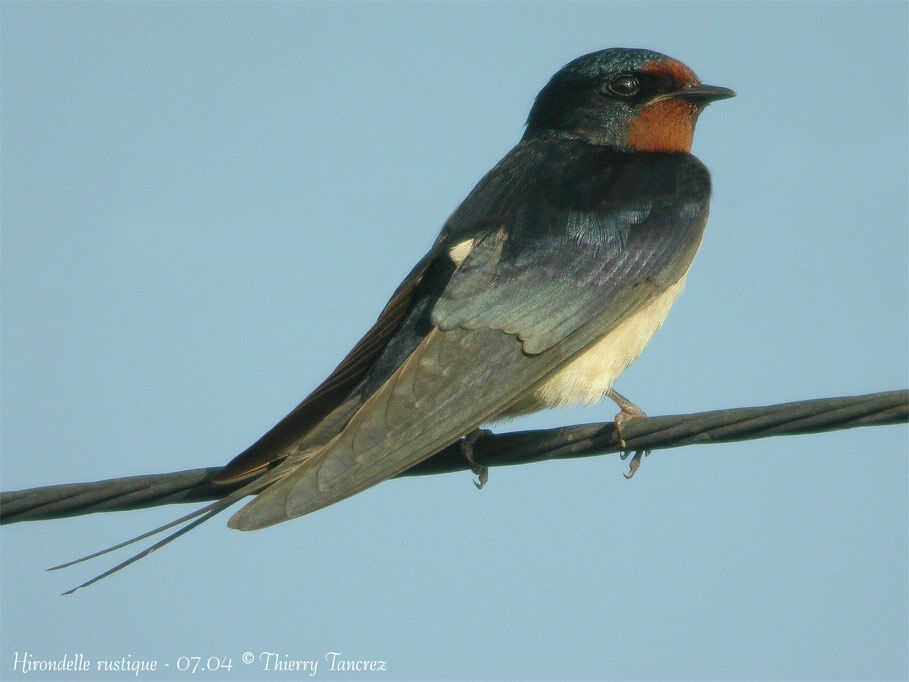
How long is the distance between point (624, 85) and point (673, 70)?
0.22m

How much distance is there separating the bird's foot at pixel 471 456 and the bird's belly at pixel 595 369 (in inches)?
4.5

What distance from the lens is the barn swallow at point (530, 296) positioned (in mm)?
3471

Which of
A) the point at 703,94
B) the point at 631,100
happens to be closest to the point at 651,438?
the point at 631,100

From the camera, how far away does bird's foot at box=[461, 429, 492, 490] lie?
12.6 ft

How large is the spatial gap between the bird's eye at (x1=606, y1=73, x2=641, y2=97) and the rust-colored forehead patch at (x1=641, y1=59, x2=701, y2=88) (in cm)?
6

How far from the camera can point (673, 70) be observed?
516 centimetres

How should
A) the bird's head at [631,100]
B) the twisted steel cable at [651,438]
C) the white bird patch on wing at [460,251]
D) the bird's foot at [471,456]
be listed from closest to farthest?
the twisted steel cable at [651,438] → the bird's foot at [471,456] → the white bird patch on wing at [460,251] → the bird's head at [631,100]

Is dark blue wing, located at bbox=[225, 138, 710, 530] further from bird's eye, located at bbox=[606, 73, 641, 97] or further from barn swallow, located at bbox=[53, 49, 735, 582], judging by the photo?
bird's eye, located at bbox=[606, 73, 641, 97]

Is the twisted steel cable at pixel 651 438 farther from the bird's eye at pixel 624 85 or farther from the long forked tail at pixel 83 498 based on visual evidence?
the bird's eye at pixel 624 85

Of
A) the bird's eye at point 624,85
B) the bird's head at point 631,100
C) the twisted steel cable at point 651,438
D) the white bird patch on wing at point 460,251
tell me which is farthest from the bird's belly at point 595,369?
the bird's eye at point 624,85

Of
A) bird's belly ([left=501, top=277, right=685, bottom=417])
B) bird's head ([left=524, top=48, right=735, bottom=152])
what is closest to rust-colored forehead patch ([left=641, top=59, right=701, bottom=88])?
bird's head ([left=524, top=48, right=735, bottom=152])

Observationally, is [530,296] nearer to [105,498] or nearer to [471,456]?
[471,456]

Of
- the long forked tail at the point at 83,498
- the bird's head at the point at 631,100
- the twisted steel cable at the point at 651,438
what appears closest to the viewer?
the twisted steel cable at the point at 651,438

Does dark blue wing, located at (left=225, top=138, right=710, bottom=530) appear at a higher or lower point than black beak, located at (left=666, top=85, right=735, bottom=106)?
lower
